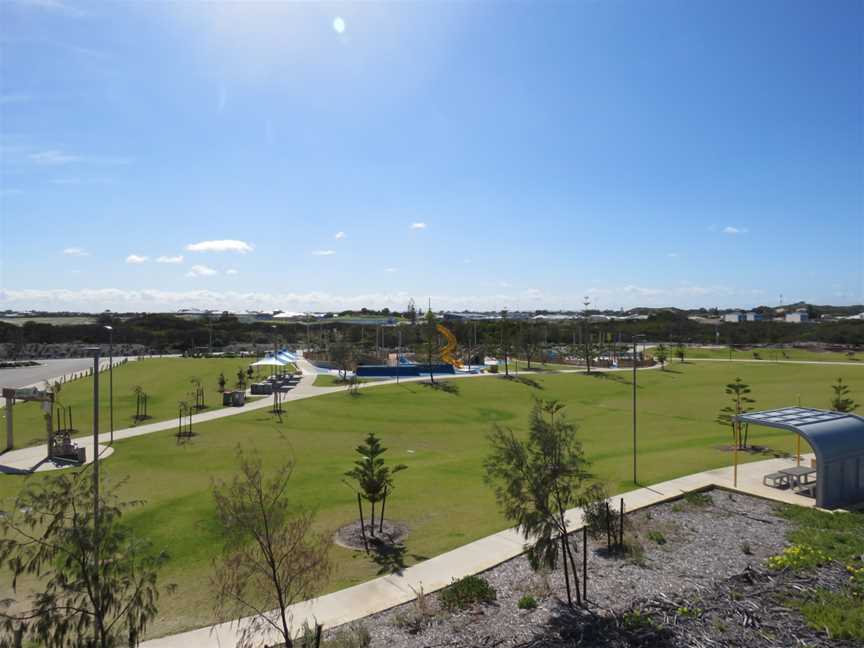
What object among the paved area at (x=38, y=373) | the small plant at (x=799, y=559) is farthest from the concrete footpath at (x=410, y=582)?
the paved area at (x=38, y=373)

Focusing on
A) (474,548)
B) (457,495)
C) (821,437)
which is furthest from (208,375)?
(821,437)

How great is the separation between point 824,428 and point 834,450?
1.09 m

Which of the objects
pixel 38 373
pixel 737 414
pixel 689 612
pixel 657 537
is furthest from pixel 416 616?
pixel 38 373

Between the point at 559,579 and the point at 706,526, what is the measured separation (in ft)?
23.1

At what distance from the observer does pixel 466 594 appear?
45.6 ft

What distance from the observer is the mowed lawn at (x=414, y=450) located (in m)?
17.6

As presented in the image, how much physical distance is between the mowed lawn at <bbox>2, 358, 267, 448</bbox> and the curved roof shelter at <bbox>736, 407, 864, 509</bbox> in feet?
131

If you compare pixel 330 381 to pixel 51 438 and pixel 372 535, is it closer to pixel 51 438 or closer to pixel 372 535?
pixel 51 438

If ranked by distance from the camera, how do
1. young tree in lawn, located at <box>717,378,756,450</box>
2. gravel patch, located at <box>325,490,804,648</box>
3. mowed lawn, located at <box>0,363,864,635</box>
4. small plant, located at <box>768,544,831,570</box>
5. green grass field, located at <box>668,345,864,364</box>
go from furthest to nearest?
1. green grass field, located at <box>668,345,864,364</box>
2. young tree in lawn, located at <box>717,378,756,450</box>
3. mowed lawn, located at <box>0,363,864,635</box>
4. small plant, located at <box>768,544,831,570</box>
5. gravel patch, located at <box>325,490,804,648</box>

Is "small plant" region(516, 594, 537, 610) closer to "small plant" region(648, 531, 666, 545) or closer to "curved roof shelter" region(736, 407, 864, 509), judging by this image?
"small plant" region(648, 531, 666, 545)

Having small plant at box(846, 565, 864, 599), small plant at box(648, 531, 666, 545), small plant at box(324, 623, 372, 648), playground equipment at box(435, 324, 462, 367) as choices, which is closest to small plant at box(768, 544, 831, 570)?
small plant at box(846, 565, 864, 599)

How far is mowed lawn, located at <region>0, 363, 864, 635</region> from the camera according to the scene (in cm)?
1762

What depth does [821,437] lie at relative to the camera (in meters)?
21.7

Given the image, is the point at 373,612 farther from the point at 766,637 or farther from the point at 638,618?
the point at 766,637
